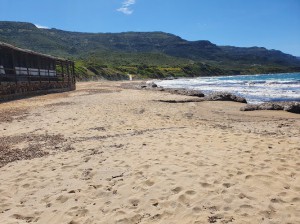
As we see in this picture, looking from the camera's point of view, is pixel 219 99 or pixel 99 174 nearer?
pixel 99 174

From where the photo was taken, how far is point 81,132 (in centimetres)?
1073

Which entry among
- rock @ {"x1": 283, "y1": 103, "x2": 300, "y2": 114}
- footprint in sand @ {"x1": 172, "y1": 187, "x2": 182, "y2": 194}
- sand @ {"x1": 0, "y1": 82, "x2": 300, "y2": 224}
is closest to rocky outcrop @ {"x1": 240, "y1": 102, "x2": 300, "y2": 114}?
rock @ {"x1": 283, "y1": 103, "x2": 300, "y2": 114}

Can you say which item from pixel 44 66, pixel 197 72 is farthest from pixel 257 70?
pixel 44 66

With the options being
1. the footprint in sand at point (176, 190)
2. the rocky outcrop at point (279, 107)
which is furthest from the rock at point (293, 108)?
the footprint in sand at point (176, 190)

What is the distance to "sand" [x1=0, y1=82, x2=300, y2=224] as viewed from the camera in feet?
15.4

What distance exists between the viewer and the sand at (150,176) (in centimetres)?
471

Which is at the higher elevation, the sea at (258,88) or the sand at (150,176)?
the sand at (150,176)

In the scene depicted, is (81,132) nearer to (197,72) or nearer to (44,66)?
(44,66)

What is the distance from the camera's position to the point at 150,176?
20.0 ft

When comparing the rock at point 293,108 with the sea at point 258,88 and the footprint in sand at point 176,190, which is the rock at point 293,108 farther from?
the footprint in sand at point 176,190

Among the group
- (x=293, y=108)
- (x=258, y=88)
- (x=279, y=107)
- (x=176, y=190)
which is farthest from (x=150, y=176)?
(x=258, y=88)

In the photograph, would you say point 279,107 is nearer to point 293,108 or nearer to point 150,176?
point 293,108

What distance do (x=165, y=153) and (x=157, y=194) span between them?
2.37 meters

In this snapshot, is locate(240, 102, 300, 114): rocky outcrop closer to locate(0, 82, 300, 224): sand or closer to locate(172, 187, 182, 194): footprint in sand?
locate(0, 82, 300, 224): sand
